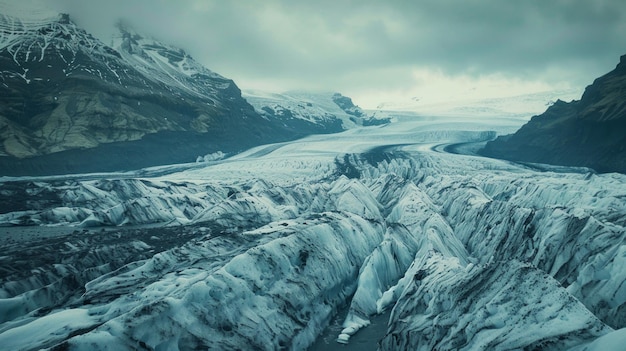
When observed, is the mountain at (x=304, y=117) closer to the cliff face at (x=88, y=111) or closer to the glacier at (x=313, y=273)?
the cliff face at (x=88, y=111)

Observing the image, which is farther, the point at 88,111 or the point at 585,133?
the point at 88,111

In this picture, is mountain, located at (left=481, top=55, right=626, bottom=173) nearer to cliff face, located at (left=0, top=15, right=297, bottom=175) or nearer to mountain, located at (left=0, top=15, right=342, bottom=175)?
mountain, located at (left=0, top=15, right=342, bottom=175)

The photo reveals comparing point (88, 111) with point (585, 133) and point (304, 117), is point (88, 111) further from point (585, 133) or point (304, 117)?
point (585, 133)

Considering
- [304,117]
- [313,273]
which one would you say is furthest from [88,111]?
[304,117]

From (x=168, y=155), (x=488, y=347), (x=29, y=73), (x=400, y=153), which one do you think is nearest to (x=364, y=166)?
(x=400, y=153)

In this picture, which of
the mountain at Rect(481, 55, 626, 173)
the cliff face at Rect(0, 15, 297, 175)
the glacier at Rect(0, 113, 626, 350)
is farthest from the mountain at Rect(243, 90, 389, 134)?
the glacier at Rect(0, 113, 626, 350)

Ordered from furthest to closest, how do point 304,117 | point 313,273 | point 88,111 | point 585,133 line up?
point 304,117 < point 88,111 < point 585,133 < point 313,273

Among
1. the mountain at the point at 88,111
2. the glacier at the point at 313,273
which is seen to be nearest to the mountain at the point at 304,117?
the mountain at the point at 88,111
